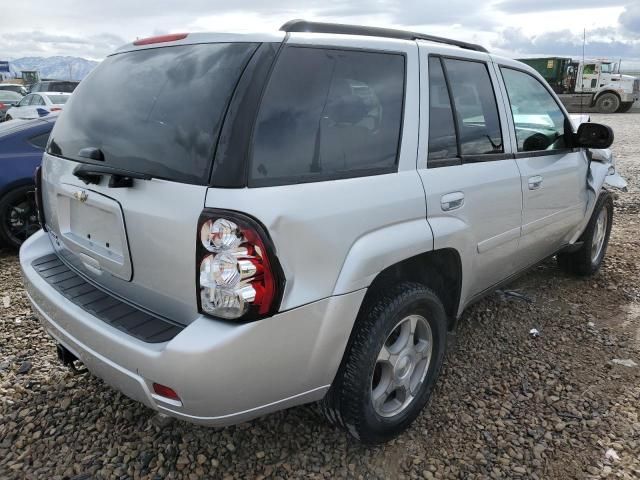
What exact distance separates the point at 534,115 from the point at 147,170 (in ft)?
8.44

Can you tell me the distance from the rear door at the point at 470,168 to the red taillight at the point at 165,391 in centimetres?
127

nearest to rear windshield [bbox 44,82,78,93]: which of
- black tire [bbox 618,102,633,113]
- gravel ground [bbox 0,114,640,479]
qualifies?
gravel ground [bbox 0,114,640,479]

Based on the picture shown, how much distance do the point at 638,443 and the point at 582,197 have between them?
1914mm

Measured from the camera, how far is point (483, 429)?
259cm

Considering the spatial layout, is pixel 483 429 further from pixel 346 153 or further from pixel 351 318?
pixel 346 153

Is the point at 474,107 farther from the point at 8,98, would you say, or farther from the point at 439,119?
the point at 8,98

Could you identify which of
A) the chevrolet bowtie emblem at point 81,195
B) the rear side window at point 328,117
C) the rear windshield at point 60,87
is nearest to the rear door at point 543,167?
the rear side window at point 328,117

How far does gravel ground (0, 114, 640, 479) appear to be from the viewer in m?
2.32

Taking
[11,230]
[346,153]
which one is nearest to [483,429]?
[346,153]

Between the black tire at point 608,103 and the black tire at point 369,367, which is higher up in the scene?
the black tire at point 369,367

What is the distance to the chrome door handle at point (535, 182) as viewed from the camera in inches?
123

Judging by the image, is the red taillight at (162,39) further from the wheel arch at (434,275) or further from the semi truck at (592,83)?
the semi truck at (592,83)

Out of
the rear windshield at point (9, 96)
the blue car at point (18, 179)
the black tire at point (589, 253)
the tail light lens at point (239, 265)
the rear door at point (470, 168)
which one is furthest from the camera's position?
the rear windshield at point (9, 96)

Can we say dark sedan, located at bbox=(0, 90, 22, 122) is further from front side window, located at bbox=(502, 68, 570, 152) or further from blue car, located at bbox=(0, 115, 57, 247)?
front side window, located at bbox=(502, 68, 570, 152)
